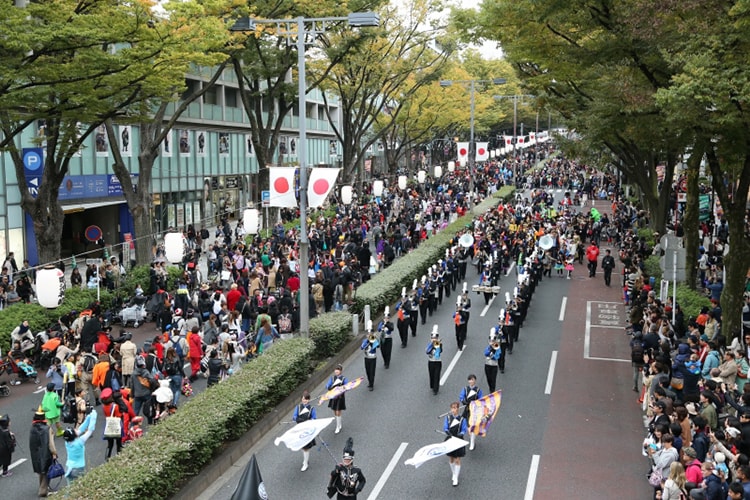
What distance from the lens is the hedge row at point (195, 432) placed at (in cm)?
969

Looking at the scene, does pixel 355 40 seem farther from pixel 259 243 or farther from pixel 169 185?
pixel 169 185

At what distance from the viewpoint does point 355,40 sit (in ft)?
104

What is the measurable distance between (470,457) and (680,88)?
7295 millimetres

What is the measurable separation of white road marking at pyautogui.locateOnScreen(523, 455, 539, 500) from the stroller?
1122cm

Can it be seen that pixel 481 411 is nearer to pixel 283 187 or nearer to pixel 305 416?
pixel 305 416

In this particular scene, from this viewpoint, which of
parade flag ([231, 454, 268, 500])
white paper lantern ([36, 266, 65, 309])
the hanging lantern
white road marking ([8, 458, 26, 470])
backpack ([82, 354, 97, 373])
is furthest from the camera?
the hanging lantern

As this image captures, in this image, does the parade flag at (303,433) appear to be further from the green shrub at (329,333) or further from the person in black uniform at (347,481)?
the green shrub at (329,333)

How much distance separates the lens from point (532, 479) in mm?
11602

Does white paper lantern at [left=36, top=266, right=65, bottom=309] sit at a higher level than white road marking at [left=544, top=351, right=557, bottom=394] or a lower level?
higher

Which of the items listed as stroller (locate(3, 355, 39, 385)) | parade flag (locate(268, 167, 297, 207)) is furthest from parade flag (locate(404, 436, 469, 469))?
stroller (locate(3, 355, 39, 385))

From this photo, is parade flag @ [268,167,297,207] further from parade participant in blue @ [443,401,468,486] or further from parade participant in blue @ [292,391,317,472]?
parade participant in blue @ [443,401,468,486]

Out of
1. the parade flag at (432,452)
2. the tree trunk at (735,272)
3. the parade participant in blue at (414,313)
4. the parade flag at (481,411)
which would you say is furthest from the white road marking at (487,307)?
the parade flag at (432,452)

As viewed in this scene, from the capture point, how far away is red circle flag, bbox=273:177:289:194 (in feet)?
55.5

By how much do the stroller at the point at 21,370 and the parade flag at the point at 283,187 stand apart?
6644 millimetres
